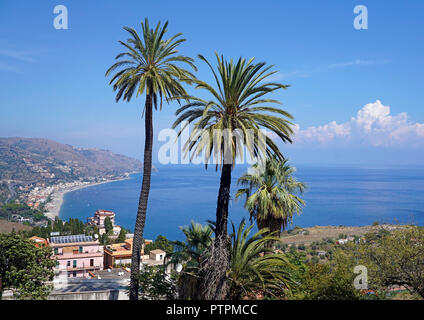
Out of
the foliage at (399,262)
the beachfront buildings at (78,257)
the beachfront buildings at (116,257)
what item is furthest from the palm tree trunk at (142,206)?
the beachfront buildings at (78,257)

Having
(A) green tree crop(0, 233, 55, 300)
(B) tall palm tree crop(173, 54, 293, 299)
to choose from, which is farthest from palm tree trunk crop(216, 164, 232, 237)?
(A) green tree crop(0, 233, 55, 300)

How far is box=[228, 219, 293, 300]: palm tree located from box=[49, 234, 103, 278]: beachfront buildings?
40.0 m

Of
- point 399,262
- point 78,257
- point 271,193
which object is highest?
point 271,193

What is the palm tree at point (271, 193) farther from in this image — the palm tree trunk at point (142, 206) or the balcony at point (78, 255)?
the balcony at point (78, 255)

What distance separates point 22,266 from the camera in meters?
15.9

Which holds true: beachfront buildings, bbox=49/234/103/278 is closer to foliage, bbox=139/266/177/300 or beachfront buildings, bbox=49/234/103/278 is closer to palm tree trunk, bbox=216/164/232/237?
foliage, bbox=139/266/177/300

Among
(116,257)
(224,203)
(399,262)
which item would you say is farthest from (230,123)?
(116,257)

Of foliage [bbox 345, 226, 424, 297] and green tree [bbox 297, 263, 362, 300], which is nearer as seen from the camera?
green tree [bbox 297, 263, 362, 300]

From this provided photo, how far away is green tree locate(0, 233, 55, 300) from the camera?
14805mm

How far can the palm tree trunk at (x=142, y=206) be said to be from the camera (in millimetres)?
13188

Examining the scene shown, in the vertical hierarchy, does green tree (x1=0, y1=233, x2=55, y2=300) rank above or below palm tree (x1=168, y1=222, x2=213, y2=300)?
below

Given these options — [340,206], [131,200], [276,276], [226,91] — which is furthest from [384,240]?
[131,200]

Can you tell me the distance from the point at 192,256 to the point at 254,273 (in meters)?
2.14

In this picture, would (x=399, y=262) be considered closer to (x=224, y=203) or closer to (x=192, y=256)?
(x=224, y=203)
